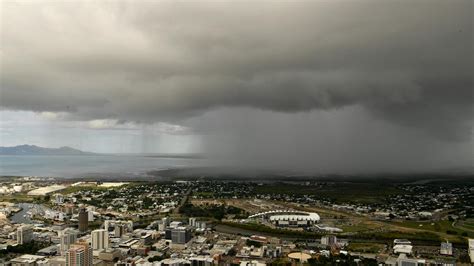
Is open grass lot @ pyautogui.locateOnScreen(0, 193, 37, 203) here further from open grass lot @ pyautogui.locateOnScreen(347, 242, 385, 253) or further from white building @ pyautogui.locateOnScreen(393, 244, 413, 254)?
white building @ pyautogui.locateOnScreen(393, 244, 413, 254)

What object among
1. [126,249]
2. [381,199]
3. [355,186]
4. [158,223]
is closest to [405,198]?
[381,199]

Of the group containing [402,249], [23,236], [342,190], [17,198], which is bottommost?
[402,249]

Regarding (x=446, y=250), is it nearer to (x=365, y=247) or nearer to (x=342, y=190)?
(x=365, y=247)

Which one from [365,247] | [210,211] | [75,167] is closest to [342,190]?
[210,211]

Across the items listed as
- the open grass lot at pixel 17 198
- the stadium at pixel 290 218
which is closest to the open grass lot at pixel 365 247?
the stadium at pixel 290 218

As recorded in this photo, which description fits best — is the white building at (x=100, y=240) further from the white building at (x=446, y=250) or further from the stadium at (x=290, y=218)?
the white building at (x=446, y=250)

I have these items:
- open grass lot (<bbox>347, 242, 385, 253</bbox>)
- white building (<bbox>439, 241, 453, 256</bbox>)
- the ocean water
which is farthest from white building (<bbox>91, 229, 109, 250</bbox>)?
the ocean water

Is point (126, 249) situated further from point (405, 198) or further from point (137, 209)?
point (405, 198)

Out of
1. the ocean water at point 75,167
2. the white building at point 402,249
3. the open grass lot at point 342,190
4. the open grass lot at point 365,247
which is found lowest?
the open grass lot at point 365,247
